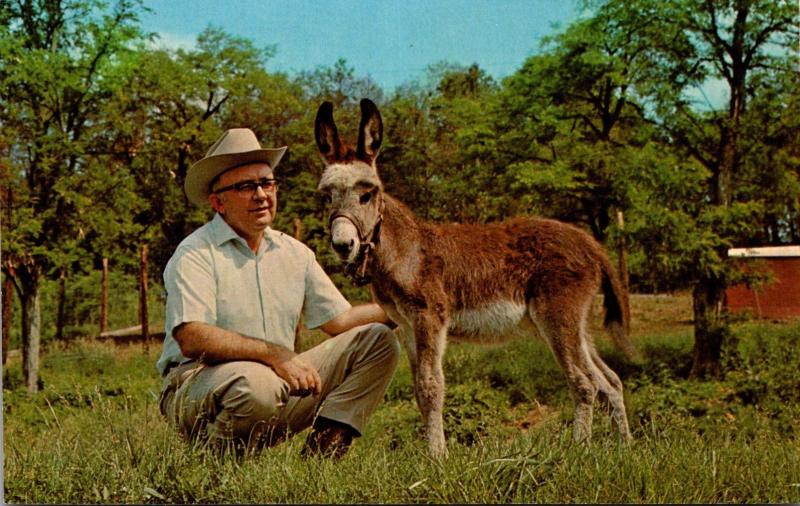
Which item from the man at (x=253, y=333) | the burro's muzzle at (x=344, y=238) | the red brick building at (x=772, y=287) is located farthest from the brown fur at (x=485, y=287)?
the red brick building at (x=772, y=287)

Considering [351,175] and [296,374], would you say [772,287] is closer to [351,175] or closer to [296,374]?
[351,175]

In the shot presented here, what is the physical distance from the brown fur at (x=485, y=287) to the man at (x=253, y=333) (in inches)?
9.9

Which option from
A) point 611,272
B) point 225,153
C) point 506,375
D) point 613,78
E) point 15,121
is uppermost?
point 613,78

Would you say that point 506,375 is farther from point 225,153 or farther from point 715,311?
point 225,153

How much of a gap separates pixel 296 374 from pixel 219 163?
1064mm

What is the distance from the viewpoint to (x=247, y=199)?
343 cm

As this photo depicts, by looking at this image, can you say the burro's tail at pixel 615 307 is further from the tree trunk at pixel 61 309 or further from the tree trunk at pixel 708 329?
the tree trunk at pixel 61 309

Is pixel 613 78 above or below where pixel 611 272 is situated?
above

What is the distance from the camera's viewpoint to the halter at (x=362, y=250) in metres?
3.47

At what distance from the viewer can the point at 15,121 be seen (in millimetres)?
4430

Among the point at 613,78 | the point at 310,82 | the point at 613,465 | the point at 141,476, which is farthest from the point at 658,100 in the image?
the point at 141,476

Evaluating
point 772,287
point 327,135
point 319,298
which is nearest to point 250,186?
point 327,135

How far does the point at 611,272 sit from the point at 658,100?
5.60 feet

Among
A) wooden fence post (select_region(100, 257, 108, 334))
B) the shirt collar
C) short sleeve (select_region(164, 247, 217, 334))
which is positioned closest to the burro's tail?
the shirt collar
